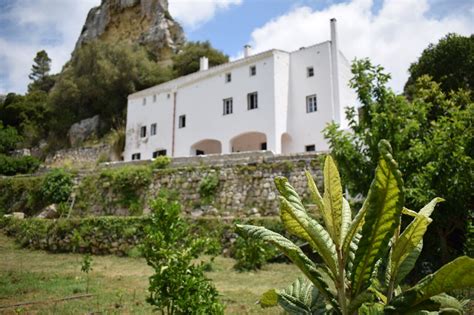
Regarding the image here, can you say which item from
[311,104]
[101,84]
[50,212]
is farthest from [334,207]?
[101,84]

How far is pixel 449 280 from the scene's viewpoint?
130 centimetres

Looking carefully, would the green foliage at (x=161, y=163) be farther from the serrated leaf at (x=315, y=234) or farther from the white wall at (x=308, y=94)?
the serrated leaf at (x=315, y=234)

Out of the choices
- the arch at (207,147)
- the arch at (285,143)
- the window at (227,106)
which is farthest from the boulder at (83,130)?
the arch at (285,143)

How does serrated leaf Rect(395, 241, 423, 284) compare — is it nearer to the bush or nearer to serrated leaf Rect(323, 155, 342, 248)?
serrated leaf Rect(323, 155, 342, 248)

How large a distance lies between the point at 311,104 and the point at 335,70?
7.43 ft

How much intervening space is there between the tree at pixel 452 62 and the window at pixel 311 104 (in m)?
6.22

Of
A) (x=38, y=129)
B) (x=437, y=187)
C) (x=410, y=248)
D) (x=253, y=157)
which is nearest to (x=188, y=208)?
(x=253, y=157)

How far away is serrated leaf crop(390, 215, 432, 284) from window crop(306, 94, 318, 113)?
19018 mm

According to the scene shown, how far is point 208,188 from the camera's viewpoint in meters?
15.2

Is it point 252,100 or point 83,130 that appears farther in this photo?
point 83,130

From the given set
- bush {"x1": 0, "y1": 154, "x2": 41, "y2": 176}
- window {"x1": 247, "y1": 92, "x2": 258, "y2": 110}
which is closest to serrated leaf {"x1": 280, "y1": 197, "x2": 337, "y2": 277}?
window {"x1": 247, "y1": 92, "x2": 258, "y2": 110}

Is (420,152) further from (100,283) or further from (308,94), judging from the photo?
(308,94)

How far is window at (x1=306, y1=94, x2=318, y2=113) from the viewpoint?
20.1 m

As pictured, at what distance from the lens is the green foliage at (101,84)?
32938 millimetres
